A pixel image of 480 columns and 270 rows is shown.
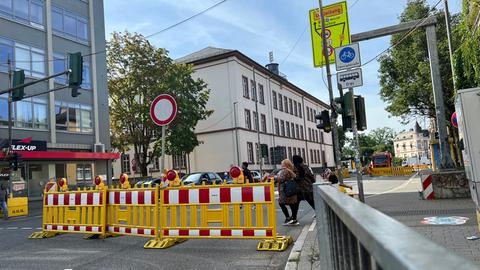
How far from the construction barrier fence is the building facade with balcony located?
49.2ft

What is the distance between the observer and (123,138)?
3891cm

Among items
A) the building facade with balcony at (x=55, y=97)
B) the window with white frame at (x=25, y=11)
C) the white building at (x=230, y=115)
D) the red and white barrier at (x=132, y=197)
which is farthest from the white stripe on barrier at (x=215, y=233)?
the white building at (x=230, y=115)

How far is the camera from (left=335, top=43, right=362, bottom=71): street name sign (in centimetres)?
934

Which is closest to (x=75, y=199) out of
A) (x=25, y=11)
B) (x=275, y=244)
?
(x=275, y=244)

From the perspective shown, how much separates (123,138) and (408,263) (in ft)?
129

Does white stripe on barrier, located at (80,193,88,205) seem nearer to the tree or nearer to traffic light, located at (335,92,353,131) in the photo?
traffic light, located at (335,92,353,131)

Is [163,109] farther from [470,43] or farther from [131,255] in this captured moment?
[470,43]

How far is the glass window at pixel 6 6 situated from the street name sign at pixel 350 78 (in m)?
23.7

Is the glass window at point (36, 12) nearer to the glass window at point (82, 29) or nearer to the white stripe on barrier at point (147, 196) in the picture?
the glass window at point (82, 29)

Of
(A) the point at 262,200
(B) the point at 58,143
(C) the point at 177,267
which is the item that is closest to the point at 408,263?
(C) the point at 177,267

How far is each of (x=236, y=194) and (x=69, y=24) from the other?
90.3ft

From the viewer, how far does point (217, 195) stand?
803cm

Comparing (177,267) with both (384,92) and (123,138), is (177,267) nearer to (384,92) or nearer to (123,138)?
(384,92)

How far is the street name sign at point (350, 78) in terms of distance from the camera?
9359 mm
